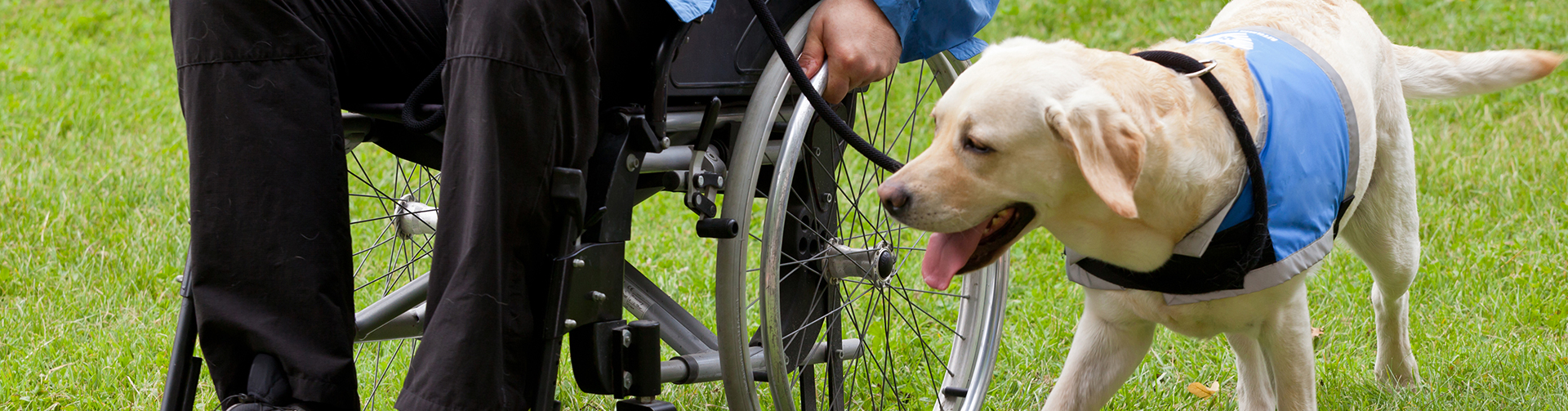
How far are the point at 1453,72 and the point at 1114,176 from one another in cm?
145

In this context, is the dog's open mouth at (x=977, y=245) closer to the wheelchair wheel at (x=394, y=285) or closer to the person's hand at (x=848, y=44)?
the person's hand at (x=848, y=44)

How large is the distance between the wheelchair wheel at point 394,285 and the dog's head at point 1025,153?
2.35 feet

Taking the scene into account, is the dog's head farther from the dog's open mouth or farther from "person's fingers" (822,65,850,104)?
"person's fingers" (822,65,850,104)

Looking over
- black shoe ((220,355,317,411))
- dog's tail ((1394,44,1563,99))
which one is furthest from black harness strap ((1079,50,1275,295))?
black shoe ((220,355,317,411))

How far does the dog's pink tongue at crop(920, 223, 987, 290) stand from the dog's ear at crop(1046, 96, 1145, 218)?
9.0 inches

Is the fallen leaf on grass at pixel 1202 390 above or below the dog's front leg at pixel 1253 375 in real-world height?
below

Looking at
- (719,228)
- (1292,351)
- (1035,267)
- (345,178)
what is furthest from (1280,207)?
(1035,267)

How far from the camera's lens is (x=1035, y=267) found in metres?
3.46

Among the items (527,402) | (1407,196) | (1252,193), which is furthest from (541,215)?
(1407,196)

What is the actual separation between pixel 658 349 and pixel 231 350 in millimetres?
582

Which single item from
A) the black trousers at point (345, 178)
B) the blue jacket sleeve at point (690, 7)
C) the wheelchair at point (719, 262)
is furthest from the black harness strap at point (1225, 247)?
the black trousers at point (345, 178)

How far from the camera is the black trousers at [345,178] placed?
4.74ft

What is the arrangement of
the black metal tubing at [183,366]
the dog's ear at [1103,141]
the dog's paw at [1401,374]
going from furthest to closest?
the dog's paw at [1401,374] → the black metal tubing at [183,366] → the dog's ear at [1103,141]

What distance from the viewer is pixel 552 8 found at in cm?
149
